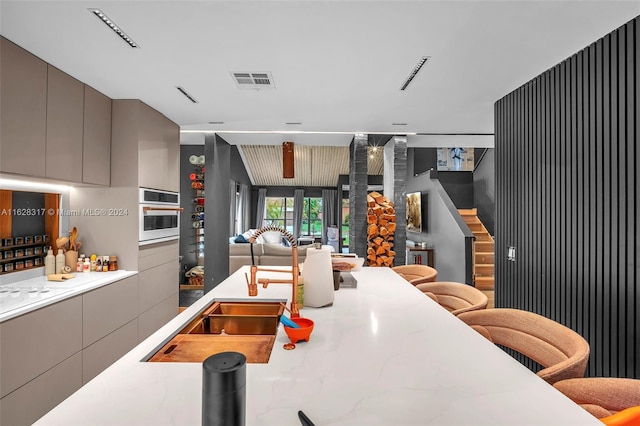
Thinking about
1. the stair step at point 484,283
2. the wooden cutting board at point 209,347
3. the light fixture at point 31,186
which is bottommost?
the stair step at point 484,283

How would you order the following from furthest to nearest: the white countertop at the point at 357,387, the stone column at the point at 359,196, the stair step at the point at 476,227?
the stair step at the point at 476,227
the stone column at the point at 359,196
the white countertop at the point at 357,387

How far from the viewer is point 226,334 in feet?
5.12

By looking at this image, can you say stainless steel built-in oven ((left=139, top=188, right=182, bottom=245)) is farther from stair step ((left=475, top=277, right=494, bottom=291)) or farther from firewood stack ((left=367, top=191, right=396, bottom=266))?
stair step ((left=475, top=277, right=494, bottom=291))

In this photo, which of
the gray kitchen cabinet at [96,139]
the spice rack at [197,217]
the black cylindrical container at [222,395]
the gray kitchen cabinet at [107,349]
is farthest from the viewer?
the spice rack at [197,217]

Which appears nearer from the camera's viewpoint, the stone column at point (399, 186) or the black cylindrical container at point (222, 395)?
the black cylindrical container at point (222, 395)

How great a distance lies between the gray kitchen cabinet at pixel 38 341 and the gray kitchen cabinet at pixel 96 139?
3.76 ft

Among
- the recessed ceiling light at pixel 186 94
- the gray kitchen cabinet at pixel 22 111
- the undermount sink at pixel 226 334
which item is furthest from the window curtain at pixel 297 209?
the undermount sink at pixel 226 334

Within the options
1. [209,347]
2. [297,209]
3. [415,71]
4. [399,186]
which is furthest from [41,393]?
[297,209]

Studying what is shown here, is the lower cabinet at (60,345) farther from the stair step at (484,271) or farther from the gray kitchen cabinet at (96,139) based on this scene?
the stair step at (484,271)

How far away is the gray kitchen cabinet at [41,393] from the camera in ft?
6.23

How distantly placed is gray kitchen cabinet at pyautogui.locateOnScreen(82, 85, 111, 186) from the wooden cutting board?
2198mm

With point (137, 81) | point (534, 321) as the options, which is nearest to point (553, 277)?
point (534, 321)

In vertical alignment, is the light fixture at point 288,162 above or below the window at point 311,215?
above

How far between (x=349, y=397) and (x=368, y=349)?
0.34m
